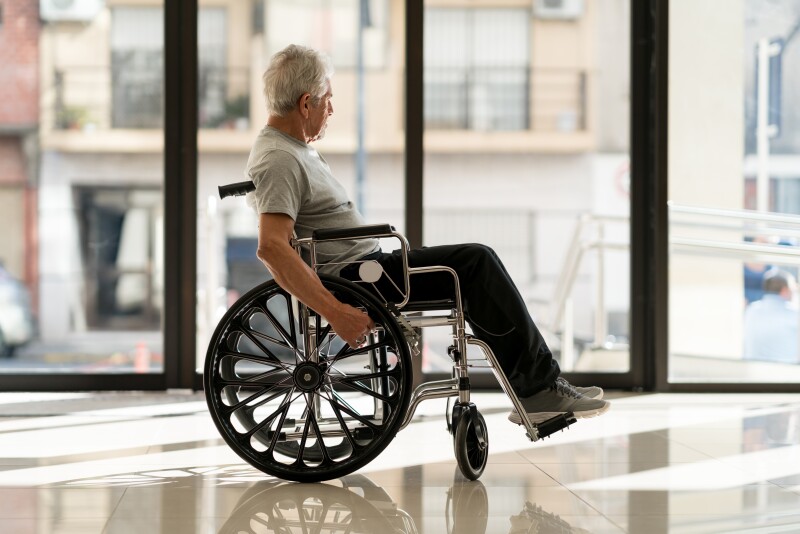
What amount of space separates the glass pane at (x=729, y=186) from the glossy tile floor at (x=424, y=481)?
0.60m

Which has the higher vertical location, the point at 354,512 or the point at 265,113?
the point at 265,113

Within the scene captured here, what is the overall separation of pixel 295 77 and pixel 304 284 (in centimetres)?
54

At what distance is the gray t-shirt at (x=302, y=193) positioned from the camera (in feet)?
7.89

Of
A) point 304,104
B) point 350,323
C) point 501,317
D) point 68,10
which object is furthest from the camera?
point 68,10

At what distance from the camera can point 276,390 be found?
2.48 m

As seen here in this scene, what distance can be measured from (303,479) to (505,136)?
6.69 ft

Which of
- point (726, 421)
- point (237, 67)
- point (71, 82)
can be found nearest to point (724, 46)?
point (726, 421)

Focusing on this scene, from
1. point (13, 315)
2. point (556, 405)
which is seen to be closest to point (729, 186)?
point (556, 405)

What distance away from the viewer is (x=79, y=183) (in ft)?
13.2

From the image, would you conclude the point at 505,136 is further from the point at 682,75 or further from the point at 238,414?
the point at 238,414

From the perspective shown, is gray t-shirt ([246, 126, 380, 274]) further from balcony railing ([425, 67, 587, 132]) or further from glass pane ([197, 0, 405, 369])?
balcony railing ([425, 67, 587, 132])

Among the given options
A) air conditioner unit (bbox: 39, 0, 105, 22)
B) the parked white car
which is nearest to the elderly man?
air conditioner unit (bbox: 39, 0, 105, 22)

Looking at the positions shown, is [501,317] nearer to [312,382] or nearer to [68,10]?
[312,382]

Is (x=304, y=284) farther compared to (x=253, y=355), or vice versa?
(x=253, y=355)
